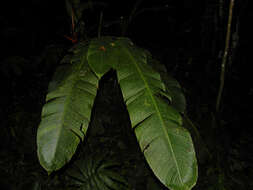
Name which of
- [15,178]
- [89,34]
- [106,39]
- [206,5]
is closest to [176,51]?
[206,5]

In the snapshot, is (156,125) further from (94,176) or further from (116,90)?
(116,90)

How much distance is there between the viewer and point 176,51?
2.39m

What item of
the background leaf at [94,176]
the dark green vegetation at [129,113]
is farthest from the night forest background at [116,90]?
the dark green vegetation at [129,113]

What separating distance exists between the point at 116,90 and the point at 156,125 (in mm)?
1122

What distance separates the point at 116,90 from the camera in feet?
6.45

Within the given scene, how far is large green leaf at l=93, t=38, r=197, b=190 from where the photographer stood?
0.79m

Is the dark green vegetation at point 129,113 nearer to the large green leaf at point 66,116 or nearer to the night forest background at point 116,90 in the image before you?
the large green leaf at point 66,116

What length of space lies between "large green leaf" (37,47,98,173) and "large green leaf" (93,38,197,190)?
0.16m

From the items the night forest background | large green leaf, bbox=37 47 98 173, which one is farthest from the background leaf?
large green leaf, bbox=37 47 98 173

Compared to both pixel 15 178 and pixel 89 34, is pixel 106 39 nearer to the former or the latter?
pixel 89 34

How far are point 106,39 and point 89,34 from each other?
1.65ft

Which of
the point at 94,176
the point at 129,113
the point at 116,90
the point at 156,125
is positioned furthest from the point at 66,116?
the point at 116,90

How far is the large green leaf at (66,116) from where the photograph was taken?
80 cm

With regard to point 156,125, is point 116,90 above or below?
below
